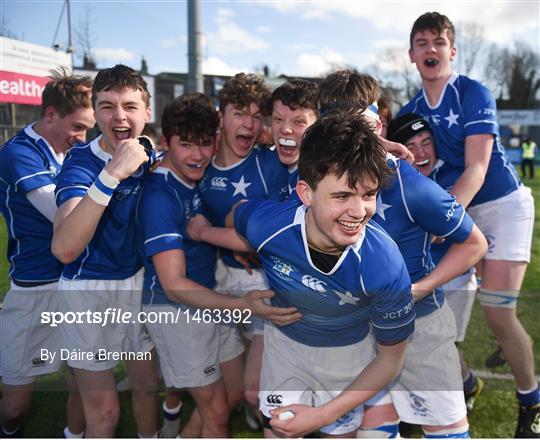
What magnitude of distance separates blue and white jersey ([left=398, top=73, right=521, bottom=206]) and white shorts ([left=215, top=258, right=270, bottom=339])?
1435mm

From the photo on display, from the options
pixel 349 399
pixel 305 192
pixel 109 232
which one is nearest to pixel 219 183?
pixel 109 232

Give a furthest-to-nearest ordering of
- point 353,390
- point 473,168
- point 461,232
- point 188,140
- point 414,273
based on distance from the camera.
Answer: point 473,168 < point 188,140 < point 414,273 < point 461,232 < point 353,390

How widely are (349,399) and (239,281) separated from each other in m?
1.22

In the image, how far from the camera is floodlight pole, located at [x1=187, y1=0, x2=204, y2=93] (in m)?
3.87

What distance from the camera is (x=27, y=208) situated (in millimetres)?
2775

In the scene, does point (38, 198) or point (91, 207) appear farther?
point (38, 198)

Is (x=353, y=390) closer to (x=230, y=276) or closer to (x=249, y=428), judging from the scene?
(x=230, y=276)

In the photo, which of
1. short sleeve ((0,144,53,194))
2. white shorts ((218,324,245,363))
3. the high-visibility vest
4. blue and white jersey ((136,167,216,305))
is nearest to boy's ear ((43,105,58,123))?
short sleeve ((0,144,53,194))

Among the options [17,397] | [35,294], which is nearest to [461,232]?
[35,294]

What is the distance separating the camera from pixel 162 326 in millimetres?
2557

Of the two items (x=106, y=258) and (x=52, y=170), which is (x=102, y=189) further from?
(x=52, y=170)

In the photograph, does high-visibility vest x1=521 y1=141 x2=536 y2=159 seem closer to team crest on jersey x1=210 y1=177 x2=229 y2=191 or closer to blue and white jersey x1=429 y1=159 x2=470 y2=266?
blue and white jersey x1=429 y1=159 x2=470 y2=266

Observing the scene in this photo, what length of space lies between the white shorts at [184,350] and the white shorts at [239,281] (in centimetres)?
38

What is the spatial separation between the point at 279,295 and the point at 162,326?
0.78 m
